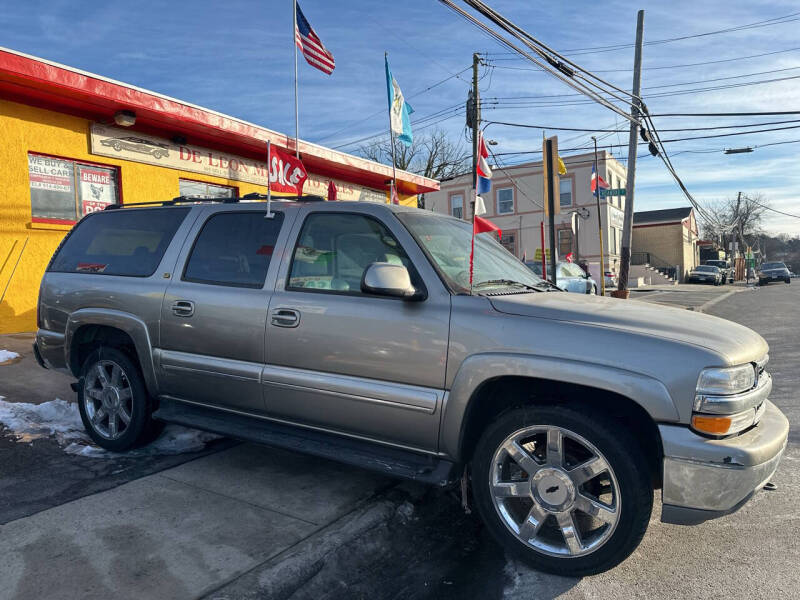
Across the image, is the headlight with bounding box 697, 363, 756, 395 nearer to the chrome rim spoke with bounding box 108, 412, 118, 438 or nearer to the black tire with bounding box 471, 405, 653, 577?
the black tire with bounding box 471, 405, 653, 577

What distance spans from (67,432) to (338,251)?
9.91 feet

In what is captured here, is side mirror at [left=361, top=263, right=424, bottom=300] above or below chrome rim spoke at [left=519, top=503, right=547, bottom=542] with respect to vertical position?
above

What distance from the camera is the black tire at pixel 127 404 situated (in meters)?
4.38

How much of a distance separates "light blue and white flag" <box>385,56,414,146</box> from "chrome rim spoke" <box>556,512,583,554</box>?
27.8 ft

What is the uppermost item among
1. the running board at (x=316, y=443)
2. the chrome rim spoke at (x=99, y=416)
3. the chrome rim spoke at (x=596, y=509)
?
the running board at (x=316, y=443)

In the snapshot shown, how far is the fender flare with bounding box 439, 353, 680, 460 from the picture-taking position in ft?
8.64

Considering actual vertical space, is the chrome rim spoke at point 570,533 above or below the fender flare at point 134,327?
below

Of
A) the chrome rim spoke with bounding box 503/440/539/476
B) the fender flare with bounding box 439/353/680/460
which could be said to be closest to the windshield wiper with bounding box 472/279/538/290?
the fender flare with bounding box 439/353/680/460

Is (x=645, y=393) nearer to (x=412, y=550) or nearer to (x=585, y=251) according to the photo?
(x=412, y=550)

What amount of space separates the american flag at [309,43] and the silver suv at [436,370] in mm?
8045

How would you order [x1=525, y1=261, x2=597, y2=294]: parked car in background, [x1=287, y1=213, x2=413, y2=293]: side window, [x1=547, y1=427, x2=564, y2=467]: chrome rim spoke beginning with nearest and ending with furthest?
[x1=547, y1=427, x2=564, y2=467]: chrome rim spoke
[x1=287, y1=213, x2=413, y2=293]: side window
[x1=525, y1=261, x2=597, y2=294]: parked car in background

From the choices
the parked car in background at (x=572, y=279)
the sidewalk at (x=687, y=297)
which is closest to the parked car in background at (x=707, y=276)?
the sidewalk at (x=687, y=297)

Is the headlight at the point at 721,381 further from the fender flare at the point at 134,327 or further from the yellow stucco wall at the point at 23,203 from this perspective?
the yellow stucco wall at the point at 23,203

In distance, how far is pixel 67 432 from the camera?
490 cm
